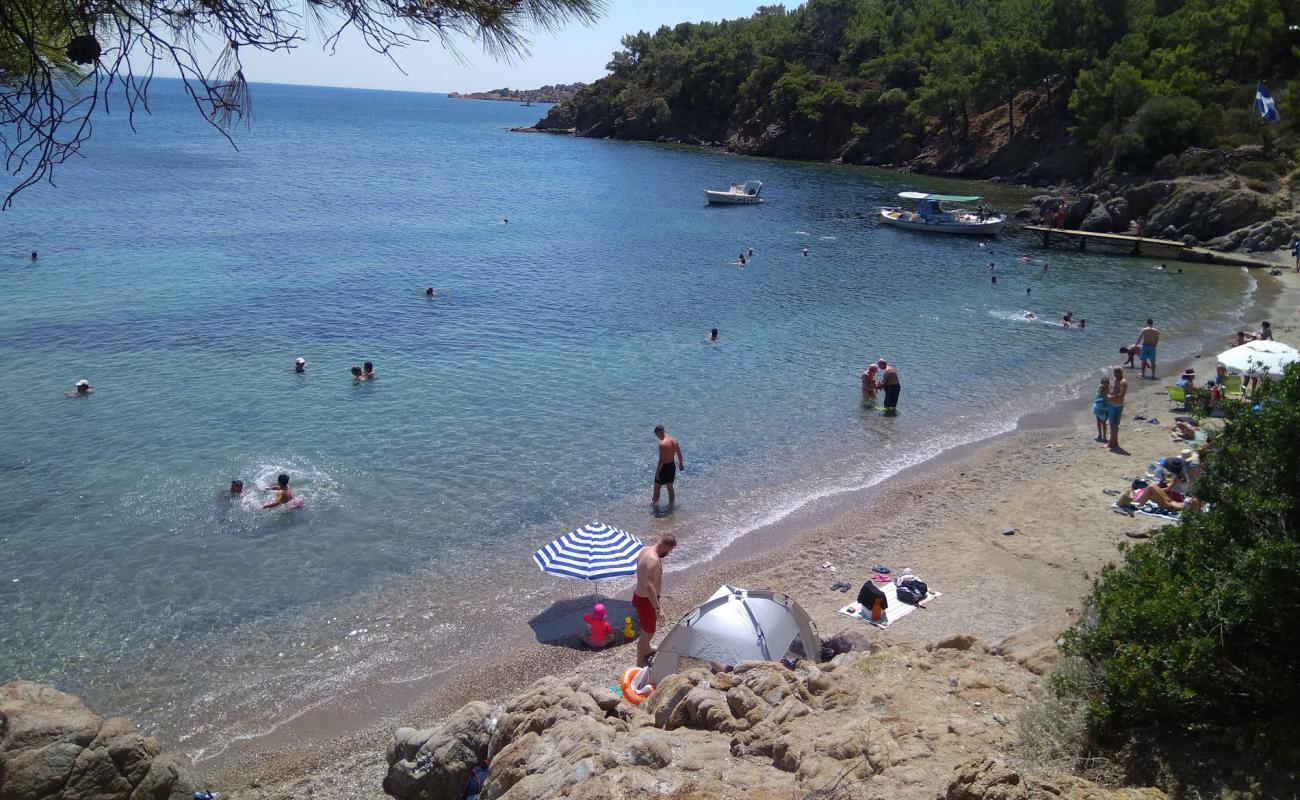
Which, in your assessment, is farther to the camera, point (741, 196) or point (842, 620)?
point (741, 196)

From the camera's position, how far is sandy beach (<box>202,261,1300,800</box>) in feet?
33.5

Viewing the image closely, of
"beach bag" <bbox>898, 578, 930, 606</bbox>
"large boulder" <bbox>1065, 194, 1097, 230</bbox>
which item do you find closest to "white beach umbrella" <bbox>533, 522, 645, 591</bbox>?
"beach bag" <bbox>898, 578, 930, 606</bbox>

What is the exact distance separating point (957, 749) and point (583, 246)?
39161 millimetres

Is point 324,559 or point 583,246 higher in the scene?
point 583,246

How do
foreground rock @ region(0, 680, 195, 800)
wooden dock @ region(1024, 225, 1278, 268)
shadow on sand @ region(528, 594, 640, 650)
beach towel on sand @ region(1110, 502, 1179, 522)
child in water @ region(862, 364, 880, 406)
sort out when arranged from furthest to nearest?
wooden dock @ region(1024, 225, 1278, 268), child in water @ region(862, 364, 880, 406), beach towel on sand @ region(1110, 502, 1179, 522), shadow on sand @ region(528, 594, 640, 650), foreground rock @ region(0, 680, 195, 800)

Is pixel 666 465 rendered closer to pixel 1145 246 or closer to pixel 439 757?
pixel 439 757

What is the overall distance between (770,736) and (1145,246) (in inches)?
1808

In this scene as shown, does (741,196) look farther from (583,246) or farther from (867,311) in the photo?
(867,311)

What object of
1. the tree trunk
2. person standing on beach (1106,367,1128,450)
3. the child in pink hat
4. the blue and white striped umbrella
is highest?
the tree trunk

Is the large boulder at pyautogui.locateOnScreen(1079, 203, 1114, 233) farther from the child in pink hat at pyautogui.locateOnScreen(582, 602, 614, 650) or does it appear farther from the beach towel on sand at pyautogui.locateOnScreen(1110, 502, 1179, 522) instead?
the child in pink hat at pyautogui.locateOnScreen(582, 602, 614, 650)

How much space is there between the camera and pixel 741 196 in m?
59.2

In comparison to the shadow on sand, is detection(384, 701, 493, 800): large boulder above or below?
above

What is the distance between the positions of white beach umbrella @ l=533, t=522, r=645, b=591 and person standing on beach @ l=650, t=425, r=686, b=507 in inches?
127

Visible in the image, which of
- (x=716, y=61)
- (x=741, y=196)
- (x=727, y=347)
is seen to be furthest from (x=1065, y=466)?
(x=716, y=61)
